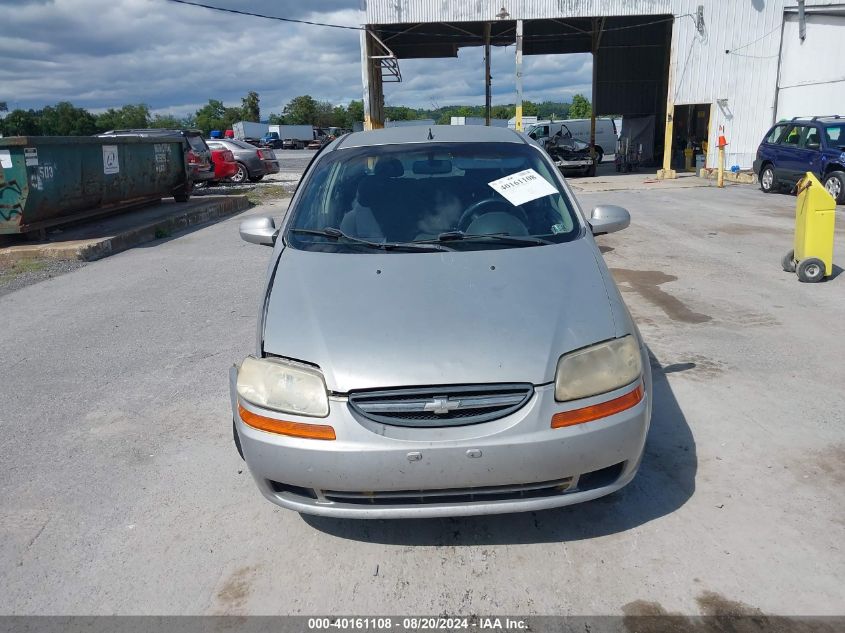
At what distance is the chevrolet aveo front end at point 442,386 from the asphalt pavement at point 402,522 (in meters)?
0.32

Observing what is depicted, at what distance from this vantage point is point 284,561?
2.88 meters

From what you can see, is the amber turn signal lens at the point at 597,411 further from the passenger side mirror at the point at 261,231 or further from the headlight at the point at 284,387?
the passenger side mirror at the point at 261,231

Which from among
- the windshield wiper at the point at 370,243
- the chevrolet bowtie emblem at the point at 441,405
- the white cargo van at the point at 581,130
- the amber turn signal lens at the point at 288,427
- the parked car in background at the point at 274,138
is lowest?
the amber turn signal lens at the point at 288,427

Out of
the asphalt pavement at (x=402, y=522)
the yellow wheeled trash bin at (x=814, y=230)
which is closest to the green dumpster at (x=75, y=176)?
the asphalt pavement at (x=402, y=522)

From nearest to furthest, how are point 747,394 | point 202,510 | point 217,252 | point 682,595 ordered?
1. point 682,595
2. point 202,510
3. point 747,394
4. point 217,252

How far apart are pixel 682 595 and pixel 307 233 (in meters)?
2.51

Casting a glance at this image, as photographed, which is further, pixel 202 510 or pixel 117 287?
pixel 117 287

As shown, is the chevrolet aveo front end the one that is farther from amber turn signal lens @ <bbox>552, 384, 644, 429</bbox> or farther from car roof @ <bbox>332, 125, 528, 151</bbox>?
Result: car roof @ <bbox>332, 125, 528, 151</bbox>

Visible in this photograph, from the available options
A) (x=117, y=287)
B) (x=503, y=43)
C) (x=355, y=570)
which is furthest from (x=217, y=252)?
(x=503, y=43)

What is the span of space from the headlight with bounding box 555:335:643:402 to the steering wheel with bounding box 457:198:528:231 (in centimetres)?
116

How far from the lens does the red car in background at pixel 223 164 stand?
22094mm

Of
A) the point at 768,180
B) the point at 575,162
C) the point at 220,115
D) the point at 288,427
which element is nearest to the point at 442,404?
the point at 288,427

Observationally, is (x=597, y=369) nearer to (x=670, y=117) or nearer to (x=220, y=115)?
(x=670, y=117)

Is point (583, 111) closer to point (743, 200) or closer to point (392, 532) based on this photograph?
point (743, 200)
